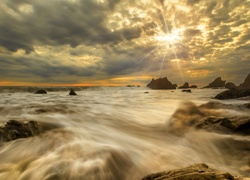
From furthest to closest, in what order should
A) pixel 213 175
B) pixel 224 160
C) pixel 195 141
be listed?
pixel 195 141 → pixel 224 160 → pixel 213 175

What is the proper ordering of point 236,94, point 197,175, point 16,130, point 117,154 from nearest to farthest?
point 197,175
point 117,154
point 16,130
point 236,94

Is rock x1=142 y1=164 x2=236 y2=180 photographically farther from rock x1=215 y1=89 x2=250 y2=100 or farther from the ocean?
rock x1=215 y1=89 x2=250 y2=100

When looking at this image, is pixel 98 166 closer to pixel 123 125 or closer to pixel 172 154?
pixel 172 154

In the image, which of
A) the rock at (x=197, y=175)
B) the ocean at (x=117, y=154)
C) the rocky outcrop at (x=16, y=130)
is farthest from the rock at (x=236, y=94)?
the rocky outcrop at (x=16, y=130)

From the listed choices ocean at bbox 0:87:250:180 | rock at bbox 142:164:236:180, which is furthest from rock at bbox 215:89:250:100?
rock at bbox 142:164:236:180

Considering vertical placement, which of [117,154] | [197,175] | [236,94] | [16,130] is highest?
[197,175]

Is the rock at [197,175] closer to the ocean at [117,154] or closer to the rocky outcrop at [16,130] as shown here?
the ocean at [117,154]

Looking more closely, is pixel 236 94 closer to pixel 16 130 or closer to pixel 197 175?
pixel 197 175

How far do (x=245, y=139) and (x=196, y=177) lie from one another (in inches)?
174

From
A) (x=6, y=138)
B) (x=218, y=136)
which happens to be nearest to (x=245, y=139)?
(x=218, y=136)

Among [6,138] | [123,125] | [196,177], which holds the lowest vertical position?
[123,125]

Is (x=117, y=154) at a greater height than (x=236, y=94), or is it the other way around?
(x=117, y=154)

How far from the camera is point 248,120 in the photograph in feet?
20.6

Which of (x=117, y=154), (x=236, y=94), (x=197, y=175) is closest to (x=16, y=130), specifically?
(x=117, y=154)
